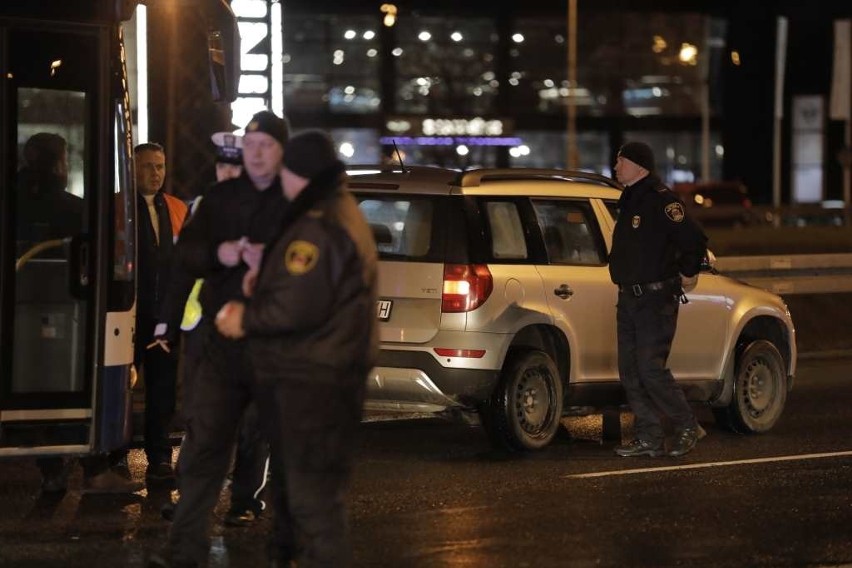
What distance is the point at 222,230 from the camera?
6664 mm

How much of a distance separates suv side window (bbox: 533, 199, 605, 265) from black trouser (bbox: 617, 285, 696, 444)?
0.57 metres

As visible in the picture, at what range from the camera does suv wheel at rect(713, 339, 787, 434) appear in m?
Answer: 10.9

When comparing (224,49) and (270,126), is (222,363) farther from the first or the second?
(224,49)

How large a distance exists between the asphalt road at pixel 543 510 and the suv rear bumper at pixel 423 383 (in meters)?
0.38

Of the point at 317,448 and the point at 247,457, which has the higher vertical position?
the point at 317,448

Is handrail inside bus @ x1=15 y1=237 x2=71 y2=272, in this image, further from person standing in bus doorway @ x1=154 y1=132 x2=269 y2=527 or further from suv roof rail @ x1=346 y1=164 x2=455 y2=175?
suv roof rail @ x1=346 y1=164 x2=455 y2=175

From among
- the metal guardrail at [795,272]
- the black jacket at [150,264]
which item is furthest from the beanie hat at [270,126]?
the metal guardrail at [795,272]

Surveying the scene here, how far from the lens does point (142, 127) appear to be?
46.1 feet

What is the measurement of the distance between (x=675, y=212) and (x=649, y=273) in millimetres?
405

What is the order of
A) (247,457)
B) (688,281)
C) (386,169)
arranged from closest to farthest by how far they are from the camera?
1. (247,457)
2. (688,281)
3. (386,169)

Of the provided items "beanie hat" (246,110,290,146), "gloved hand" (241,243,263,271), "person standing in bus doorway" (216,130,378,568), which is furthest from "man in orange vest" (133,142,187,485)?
"person standing in bus doorway" (216,130,378,568)

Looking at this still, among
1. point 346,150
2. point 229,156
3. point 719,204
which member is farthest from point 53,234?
point 719,204

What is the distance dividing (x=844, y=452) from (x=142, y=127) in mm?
6959

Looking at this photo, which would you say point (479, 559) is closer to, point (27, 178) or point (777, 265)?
point (27, 178)
